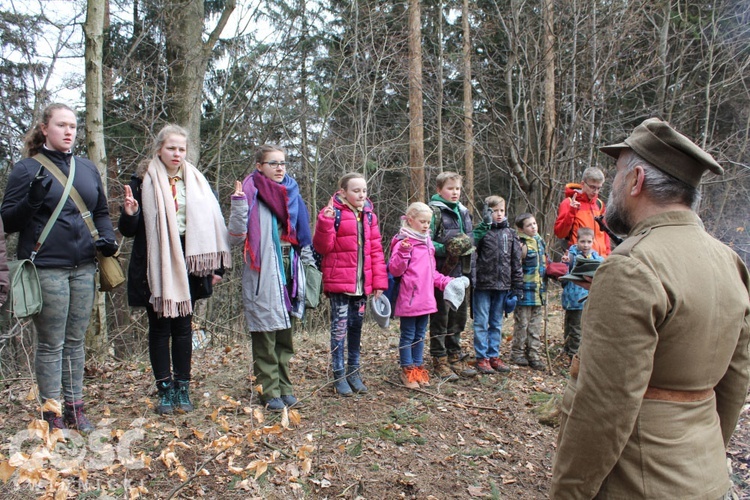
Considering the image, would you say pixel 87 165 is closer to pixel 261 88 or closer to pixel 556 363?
pixel 556 363

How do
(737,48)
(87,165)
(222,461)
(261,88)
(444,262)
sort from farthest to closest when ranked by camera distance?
(737,48), (261,88), (444,262), (87,165), (222,461)

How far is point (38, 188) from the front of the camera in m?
3.64

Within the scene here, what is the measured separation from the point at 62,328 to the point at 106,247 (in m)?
0.64

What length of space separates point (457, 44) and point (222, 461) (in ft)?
43.3

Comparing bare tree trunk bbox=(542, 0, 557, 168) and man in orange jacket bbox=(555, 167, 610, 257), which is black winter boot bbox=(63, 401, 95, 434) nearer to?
man in orange jacket bbox=(555, 167, 610, 257)

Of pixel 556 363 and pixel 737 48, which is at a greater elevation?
pixel 737 48

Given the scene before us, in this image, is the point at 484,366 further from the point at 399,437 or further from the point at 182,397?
the point at 182,397

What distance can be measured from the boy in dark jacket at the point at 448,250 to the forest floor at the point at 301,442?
13.7 inches

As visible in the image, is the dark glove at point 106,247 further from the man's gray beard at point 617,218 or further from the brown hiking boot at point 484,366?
the brown hiking boot at point 484,366

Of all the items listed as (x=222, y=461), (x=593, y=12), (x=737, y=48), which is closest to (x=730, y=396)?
(x=222, y=461)

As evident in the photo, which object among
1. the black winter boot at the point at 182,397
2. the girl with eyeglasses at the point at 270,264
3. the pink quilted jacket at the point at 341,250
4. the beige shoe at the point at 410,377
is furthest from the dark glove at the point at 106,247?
the beige shoe at the point at 410,377

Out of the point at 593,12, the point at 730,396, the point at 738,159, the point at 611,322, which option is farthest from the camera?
the point at 738,159

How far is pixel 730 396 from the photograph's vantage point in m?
1.95

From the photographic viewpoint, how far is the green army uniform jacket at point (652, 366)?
161cm
